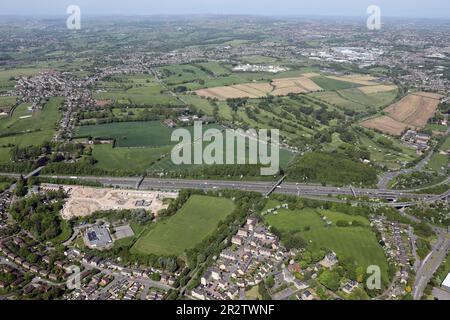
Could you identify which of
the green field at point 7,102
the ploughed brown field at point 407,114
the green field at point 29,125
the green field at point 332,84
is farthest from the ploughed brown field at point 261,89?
the green field at point 7,102

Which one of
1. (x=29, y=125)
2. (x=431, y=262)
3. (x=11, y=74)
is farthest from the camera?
(x=11, y=74)

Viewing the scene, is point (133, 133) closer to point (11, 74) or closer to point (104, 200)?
point (104, 200)

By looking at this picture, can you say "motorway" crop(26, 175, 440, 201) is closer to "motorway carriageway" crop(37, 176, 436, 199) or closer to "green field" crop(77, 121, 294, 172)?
"motorway carriageway" crop(37, 176, 436, 199)

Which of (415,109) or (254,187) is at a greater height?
(415,109)

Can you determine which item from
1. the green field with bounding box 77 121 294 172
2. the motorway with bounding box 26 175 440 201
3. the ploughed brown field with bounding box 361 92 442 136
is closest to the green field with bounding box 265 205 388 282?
the motorway with bounding box 26 175 440 201

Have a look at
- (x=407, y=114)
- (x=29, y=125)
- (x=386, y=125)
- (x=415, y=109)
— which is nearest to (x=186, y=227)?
(x=29, y=125)

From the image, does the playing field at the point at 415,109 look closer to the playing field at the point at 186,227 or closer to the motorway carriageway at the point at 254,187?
the motorway carriageway at the point at 254,187
